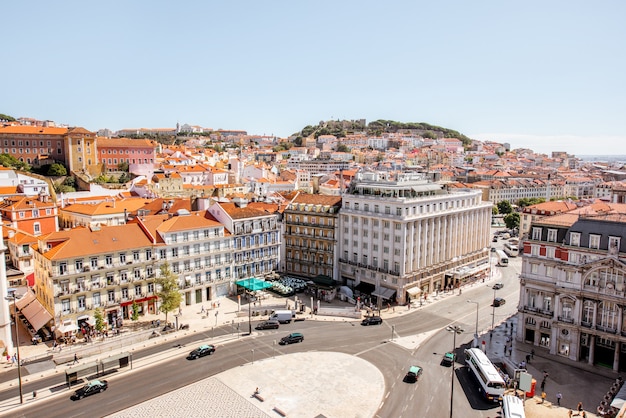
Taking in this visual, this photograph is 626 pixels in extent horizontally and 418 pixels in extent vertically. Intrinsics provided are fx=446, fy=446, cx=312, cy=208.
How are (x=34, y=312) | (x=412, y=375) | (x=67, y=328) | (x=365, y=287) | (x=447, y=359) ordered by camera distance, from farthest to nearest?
(x=365, y=287)
(x=34, y=312)
(x=67, y=328)
(x=447, y=359)
(x=412, y=375)

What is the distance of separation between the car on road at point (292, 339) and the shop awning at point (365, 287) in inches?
789

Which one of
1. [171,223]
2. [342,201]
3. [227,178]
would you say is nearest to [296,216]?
[342,201]

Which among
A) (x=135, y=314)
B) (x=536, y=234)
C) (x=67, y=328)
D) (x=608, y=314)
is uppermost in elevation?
(x=536, y=234)

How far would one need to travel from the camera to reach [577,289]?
4719 cm

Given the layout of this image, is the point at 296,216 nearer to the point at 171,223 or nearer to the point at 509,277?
the point at 171,223

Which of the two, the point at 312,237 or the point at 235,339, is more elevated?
the point at 312,237

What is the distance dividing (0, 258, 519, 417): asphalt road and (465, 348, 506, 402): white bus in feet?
3.21

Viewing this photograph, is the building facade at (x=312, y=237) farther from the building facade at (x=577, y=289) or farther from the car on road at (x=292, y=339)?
the building facade at (x=577, y=289)

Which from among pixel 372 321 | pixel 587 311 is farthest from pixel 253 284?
pixel 587 311

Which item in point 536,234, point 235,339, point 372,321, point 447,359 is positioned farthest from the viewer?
point 372,321

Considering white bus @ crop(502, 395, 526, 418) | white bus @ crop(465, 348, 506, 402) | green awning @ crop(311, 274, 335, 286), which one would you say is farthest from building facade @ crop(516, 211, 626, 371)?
green awning @ crop(311, 274, 335, 286)

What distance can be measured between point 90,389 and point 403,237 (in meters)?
43.9

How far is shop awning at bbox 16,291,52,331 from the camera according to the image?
51644mm

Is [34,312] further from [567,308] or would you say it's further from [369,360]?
[567,308]
